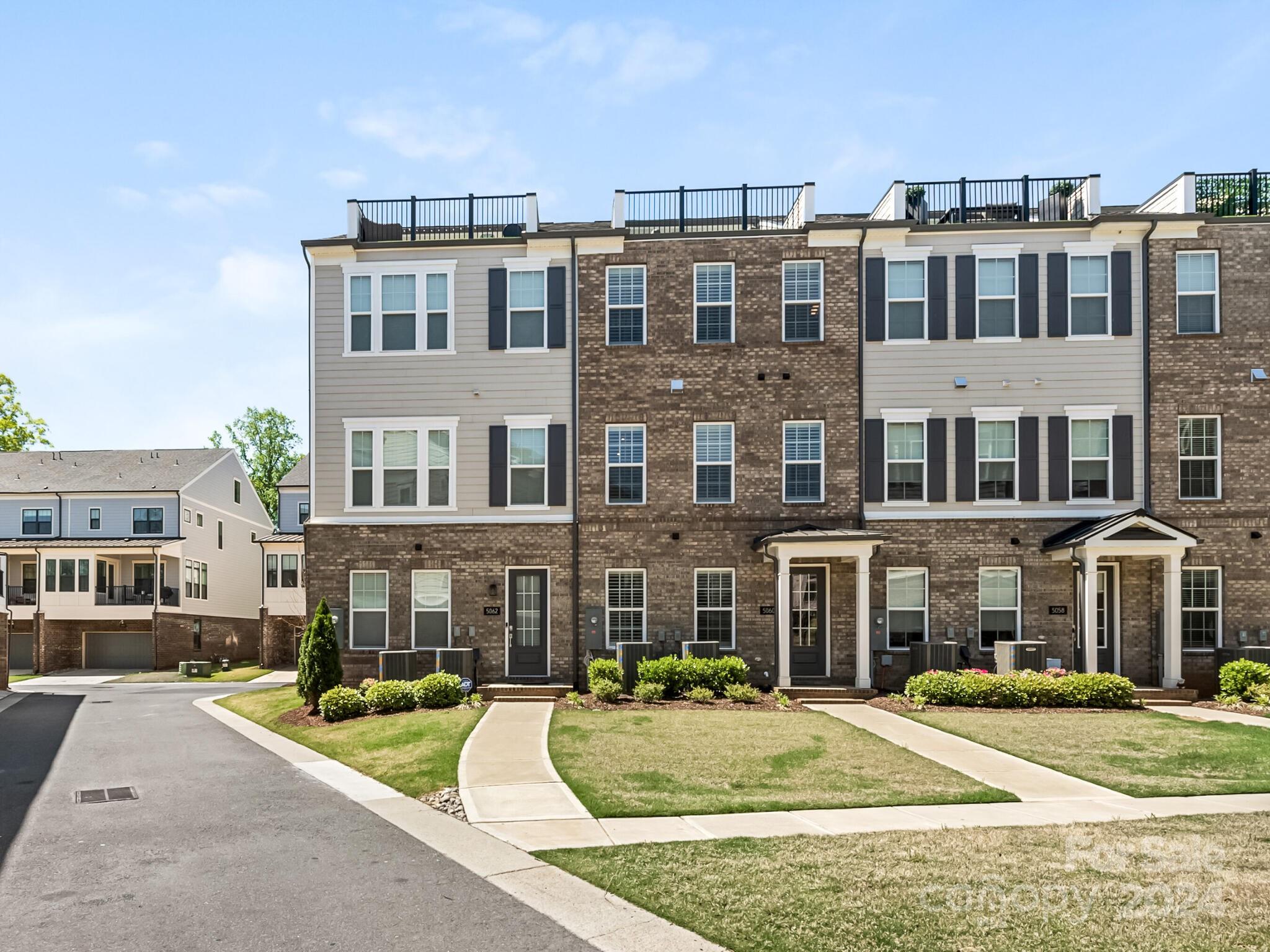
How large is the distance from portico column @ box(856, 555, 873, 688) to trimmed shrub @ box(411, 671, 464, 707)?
7853 mm

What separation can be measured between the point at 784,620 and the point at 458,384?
8581mm

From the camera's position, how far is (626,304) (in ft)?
66.8

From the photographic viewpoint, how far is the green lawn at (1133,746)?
11.2m

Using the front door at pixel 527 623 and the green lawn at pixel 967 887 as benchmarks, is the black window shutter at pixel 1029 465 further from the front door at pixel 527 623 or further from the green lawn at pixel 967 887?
the green lawn at pixel 967 887

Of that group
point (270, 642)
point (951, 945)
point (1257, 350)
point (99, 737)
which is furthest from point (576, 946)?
point (270, 642)

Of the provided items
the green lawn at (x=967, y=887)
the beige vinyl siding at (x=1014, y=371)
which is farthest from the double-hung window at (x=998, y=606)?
the green lawn at (x=967, y=887)

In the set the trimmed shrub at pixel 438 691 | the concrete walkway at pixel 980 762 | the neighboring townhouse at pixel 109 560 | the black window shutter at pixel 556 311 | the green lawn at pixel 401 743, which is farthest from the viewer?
the neighboring townhouse at pixel 109 560

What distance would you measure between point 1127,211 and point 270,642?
116ft

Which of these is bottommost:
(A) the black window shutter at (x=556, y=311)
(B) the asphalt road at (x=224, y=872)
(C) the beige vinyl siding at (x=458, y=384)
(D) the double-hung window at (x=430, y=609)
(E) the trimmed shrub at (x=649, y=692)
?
(E) the trimmed shrub at (x=649, y=692)

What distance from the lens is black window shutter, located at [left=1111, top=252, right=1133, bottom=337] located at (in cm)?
1977

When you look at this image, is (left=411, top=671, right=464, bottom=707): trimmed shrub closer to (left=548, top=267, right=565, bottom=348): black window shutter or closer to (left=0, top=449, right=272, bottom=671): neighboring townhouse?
(left=548, top=267, right=565, bottom=348): black window shutter

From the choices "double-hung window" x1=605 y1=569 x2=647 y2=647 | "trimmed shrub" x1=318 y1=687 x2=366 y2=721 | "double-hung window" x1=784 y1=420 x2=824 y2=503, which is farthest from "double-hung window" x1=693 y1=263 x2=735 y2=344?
"trimmed shrub" x1=318 y1=687 x2=366 y2=721

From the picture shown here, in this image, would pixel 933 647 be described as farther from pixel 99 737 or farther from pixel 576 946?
pixel 99 737

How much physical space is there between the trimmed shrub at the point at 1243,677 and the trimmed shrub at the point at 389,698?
15460 mm
